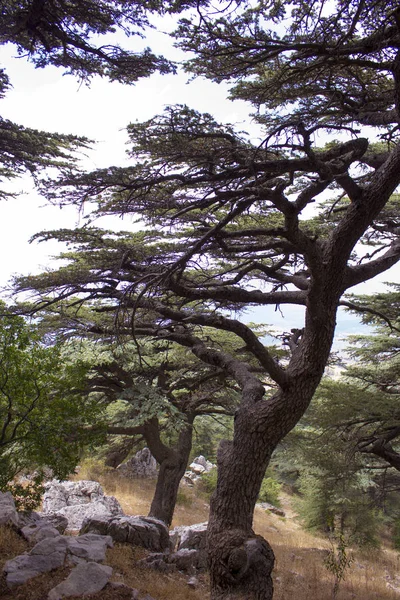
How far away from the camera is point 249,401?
19.1ft

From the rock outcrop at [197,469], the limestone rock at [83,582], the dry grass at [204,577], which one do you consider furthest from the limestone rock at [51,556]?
the rock outcrop at [197,469]

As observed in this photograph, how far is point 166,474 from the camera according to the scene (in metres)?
12.0

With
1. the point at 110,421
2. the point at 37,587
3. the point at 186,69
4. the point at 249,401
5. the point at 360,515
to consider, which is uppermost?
A: the point at 186,69

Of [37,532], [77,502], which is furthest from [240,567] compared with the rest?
[77,502]

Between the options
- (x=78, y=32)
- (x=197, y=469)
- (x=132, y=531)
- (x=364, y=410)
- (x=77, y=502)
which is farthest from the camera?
(x=197, y=469)

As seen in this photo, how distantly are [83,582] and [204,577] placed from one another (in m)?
3.95

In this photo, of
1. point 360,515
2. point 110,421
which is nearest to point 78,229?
point 110,421

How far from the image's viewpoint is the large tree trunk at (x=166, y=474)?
11.8 meters

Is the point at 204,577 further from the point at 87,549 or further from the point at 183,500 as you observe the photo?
the point at 183,500

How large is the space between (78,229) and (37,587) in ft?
15.9

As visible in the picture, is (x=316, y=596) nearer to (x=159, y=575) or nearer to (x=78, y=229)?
(x=159, y=575)

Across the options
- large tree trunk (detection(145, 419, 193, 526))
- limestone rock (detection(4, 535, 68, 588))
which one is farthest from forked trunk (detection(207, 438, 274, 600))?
large tree trunk (detection(145, 419, 193, 526))

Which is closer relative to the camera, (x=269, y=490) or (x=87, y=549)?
(x=87, y=549)

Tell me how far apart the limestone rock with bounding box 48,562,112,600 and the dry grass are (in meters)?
0.13
